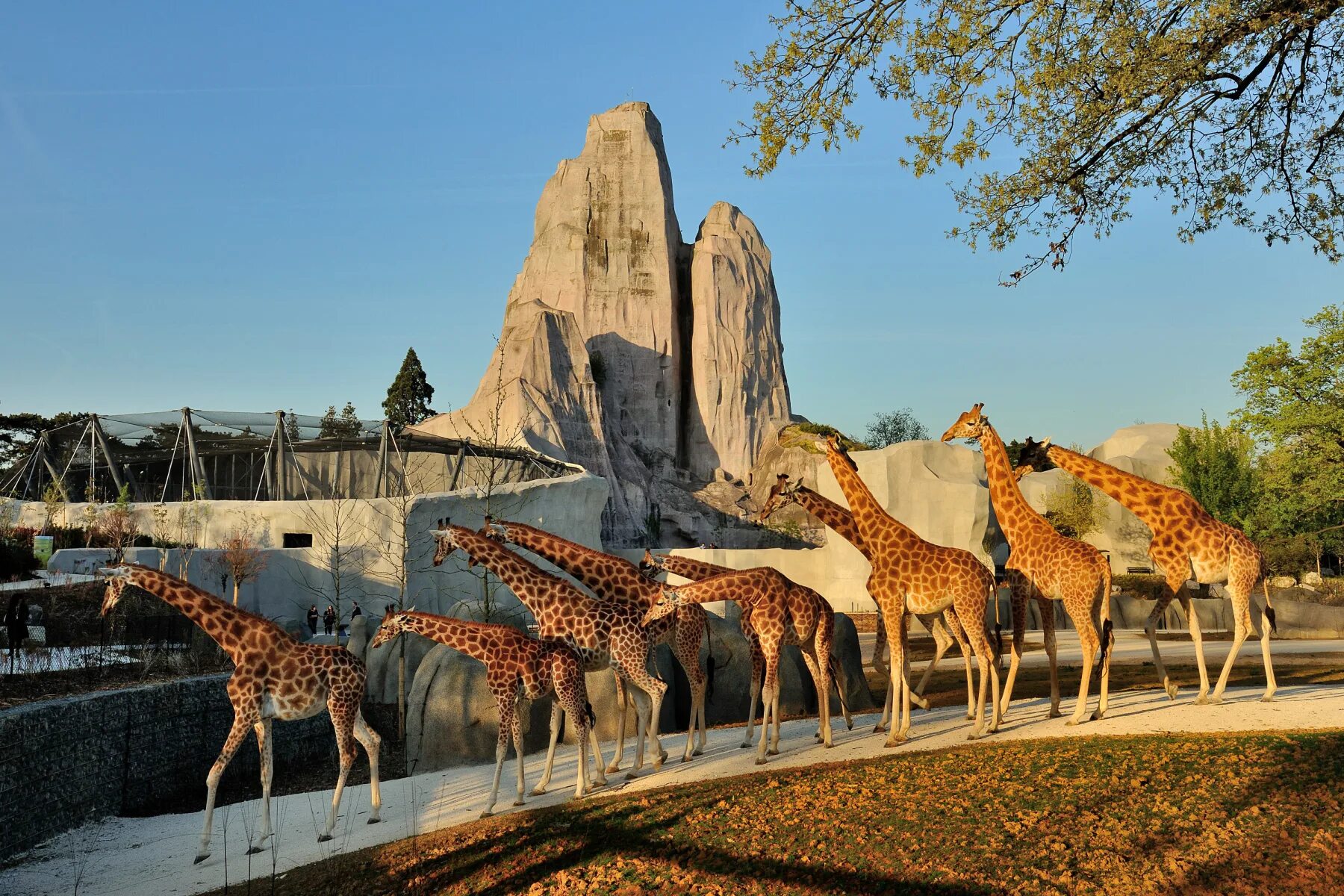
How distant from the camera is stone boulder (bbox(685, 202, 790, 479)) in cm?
8638

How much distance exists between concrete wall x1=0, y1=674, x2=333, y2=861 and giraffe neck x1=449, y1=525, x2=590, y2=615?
5.70 metres

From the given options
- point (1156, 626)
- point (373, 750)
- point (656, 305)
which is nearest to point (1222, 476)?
point (1156, 626)

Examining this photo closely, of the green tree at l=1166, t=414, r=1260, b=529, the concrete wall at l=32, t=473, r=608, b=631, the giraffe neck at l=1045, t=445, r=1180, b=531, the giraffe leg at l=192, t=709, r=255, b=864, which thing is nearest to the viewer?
the giraffe leg at l=192, t=709, r=255, b=864

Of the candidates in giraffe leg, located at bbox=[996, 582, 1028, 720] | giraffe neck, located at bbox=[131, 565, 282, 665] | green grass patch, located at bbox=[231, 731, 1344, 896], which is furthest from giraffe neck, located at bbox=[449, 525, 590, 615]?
giraffe leg, located at bbox=[996, 582, 1028, 720]

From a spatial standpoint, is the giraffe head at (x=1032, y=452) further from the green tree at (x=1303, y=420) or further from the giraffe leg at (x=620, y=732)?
the green tree at (x=1303, y=420)

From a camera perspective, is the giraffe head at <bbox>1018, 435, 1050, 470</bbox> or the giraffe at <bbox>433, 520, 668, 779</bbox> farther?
the giraffe head at <bbox>1018, 435, 1050, 470</bbox>

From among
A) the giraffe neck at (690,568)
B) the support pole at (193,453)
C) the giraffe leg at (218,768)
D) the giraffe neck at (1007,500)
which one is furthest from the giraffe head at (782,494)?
the support pole at (193,453)

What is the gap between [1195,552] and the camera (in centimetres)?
1265

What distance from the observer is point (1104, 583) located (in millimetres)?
12383

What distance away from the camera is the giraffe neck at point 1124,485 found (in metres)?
12.9

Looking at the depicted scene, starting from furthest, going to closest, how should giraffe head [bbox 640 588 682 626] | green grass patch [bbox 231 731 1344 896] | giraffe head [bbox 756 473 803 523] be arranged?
giraffe head [bbox 756 473 803 523] → giraffe head [bbox 640 588 682 626] → green grass patch [bbox 231 731 1344 896]

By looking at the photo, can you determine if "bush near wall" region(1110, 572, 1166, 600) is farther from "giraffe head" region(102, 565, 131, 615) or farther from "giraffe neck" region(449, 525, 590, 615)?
"giraffe head" region(102, 565, 131, 615)

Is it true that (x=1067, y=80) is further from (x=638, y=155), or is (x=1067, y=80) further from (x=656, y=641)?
(x=638, y=155)

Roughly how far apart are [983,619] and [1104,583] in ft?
5.06
